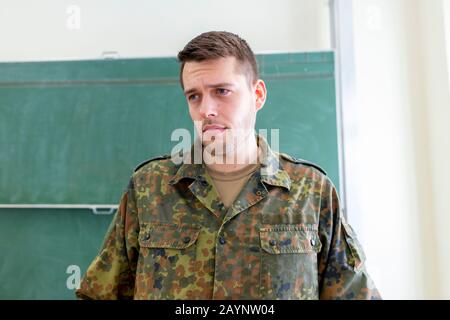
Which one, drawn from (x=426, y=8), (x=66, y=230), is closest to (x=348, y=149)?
(x=426, y=8)

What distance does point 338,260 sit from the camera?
78 cm

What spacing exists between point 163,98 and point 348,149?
825 millimetres

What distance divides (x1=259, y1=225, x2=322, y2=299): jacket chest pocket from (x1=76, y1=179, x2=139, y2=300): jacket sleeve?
307 millimetres

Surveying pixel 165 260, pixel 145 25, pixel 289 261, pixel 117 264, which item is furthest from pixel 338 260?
pixel 145 25

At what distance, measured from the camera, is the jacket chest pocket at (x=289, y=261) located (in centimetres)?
75

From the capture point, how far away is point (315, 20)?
158cm

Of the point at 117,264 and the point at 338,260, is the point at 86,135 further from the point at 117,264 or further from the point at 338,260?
the point at 338,260

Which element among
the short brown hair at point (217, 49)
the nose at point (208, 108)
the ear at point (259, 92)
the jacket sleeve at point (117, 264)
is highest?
the short brown hair at point (217, 49)

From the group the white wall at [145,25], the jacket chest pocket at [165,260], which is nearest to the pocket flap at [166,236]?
the jacket chest pocket at [165,260]

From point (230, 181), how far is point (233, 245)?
0.16 m

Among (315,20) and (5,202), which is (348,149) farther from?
(5,202)

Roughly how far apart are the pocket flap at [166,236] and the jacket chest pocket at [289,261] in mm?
165

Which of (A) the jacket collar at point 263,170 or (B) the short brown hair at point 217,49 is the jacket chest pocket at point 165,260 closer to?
(A) the jacket collar at point 263,170
